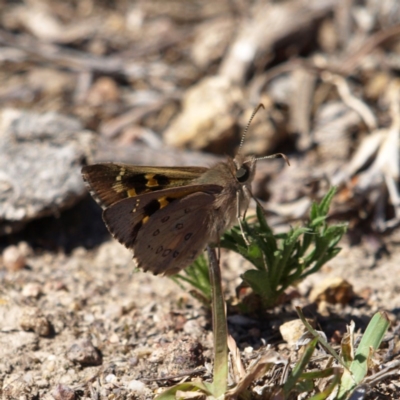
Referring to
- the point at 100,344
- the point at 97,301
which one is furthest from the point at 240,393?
the point at 97,301

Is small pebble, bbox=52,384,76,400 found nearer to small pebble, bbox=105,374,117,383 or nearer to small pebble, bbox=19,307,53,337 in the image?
small pebble, bbox=105,374,117,383

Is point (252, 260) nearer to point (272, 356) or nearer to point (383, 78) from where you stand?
point (272, 356)

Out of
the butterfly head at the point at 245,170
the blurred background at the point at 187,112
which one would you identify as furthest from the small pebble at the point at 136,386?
the butterfly head at the point at 245,170

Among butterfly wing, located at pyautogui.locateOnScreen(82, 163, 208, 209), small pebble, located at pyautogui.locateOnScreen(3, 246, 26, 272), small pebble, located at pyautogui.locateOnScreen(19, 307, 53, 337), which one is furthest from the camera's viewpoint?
small pebble, located at pyautogui.locateOnScreen(3, 246, 26, 272)

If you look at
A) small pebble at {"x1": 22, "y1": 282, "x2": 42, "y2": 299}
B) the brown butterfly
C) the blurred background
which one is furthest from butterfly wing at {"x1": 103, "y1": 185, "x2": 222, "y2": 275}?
small pebble at {"x1": 22, "y1": 282, "x2": 42, "y2": 299}

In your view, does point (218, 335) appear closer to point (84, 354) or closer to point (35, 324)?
point (84, 354)

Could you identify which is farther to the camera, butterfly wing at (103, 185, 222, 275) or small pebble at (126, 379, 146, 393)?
butterfly wing at (103, 185, 222, 275)

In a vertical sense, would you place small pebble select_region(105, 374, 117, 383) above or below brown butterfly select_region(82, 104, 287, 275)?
below

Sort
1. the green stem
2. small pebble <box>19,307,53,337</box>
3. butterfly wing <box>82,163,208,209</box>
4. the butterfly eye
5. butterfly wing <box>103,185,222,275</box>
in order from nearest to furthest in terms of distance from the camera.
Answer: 1. the green stem
2. butterfly wing <box>103,185,222,275</box>
3. butterfly wing <box>82,163,208,209</box>
4. the butterfly eye
5. small pebble <box>19,307,53,337</box>
